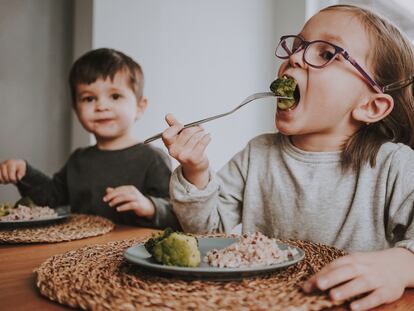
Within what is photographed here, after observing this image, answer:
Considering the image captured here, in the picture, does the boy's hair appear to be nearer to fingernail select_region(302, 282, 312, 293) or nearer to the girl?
the girl

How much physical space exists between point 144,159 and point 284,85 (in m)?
0.91

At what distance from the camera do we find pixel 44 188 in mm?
1846

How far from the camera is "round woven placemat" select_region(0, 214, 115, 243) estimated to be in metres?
1.02

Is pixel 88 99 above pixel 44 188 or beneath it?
above

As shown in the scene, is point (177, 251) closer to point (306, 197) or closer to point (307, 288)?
point (307, 288)

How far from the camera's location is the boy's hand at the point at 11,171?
1.67m

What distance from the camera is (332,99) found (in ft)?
3.39

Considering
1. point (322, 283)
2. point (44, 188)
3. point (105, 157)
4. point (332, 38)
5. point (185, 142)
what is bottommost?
point (44, 188)

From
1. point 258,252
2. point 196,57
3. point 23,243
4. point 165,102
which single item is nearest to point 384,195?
point 258,252

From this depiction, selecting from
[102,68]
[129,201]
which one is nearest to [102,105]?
[102,68]

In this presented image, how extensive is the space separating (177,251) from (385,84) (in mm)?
680

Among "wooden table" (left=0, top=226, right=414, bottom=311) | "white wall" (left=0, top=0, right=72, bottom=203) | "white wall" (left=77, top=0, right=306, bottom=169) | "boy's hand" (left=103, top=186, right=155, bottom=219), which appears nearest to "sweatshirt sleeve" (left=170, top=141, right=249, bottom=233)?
"wooden table" (left=0, top=226, right=414, bottom=311)

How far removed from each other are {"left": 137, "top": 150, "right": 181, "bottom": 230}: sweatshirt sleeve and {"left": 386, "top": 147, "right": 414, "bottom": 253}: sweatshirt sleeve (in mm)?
681

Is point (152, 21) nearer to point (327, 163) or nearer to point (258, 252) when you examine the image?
point (327, 163)
